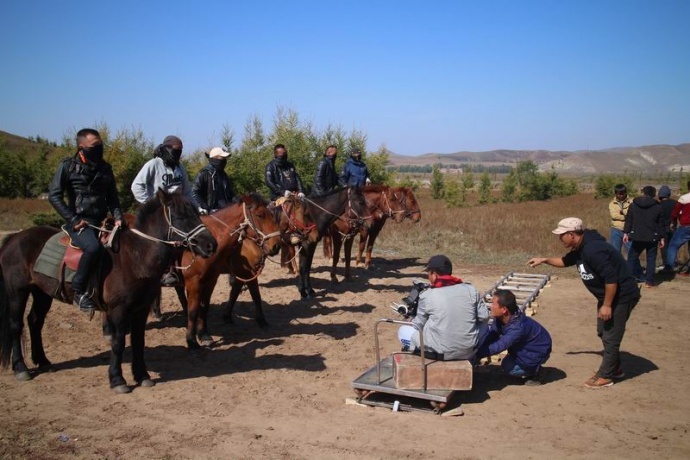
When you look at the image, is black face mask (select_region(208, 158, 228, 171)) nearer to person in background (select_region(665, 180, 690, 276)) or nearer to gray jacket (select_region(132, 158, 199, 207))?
gray jacket (select_region(132, 158, 199, 207))

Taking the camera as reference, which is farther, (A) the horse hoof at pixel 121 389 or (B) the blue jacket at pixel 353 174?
(B) the blue jacket at pixel 353 174

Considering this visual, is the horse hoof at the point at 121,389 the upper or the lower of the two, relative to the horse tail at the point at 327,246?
lower

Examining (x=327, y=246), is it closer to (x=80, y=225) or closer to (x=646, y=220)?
(x=646, y=220)

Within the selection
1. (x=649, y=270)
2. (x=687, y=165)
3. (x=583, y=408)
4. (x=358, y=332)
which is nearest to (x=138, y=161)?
(x=358, y=332)

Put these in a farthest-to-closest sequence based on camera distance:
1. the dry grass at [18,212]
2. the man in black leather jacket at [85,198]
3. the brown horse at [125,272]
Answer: the dry grass at [18,212]
the brown horse at [125,272]
the man in black leather jacket at [85,198]

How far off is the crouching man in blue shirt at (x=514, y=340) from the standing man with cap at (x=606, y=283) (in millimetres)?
705

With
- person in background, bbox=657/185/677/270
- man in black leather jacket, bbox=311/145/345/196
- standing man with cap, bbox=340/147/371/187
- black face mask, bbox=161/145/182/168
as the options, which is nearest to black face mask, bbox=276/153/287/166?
man in black leather jacket, bbox=311/145/345/196

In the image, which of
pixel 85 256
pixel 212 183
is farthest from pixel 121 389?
pixel 212 183

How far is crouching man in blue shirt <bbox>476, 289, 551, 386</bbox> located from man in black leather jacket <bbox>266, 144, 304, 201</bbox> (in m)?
6.12

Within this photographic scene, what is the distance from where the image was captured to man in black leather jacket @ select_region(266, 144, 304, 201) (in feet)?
37.9

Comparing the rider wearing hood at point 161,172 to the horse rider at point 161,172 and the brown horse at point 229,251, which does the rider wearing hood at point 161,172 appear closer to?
the horse rider at point 161,172

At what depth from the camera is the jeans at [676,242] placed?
43.3 ft

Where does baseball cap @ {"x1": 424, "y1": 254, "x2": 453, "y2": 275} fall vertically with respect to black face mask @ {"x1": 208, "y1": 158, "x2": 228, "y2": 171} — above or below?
below

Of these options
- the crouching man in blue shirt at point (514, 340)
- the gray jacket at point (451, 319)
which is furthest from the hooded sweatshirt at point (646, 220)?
the gray jacket at point (451, 319)
